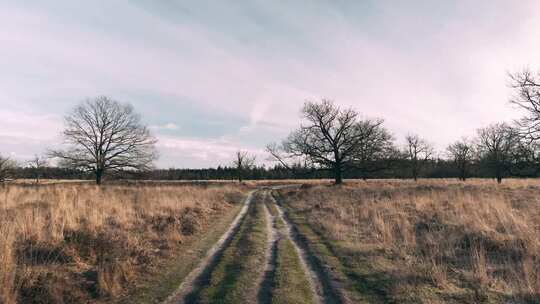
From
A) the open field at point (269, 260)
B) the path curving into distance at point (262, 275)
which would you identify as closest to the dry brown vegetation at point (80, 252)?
the open field at point (269, 260)

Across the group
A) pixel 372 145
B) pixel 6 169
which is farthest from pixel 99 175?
pixel 372 145

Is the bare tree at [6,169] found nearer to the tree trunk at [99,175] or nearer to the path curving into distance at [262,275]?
the tree trunk at [99,175]

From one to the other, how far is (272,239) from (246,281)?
4398 mm

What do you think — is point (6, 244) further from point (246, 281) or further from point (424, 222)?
point (424, 222)

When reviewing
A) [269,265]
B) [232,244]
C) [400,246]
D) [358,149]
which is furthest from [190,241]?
[358,149]

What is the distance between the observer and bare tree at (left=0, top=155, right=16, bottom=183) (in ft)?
82.0

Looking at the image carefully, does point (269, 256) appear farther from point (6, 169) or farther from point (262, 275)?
point (6, 169)

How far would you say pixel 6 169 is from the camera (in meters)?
25.6

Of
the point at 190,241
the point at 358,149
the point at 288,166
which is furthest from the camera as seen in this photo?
the point at 288,166

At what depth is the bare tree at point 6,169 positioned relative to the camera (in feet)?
82.0

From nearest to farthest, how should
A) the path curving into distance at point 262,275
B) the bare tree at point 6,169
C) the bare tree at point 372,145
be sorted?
the path curving into distance at point 262,275 → the bare tree at point 6,169 → the bare tree at point 372,145

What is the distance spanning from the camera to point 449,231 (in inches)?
409

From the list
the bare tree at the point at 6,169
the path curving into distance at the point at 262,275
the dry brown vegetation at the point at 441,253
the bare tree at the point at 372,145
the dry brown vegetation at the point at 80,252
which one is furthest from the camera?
the bare tree at the point at 372,145

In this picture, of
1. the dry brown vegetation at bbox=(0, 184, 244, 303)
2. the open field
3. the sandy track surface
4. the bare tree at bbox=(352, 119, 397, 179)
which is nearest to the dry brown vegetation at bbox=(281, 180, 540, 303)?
the open field
